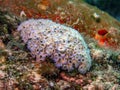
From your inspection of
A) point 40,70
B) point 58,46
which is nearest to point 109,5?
point 58,46

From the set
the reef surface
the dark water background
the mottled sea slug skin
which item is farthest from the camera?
the dark water background

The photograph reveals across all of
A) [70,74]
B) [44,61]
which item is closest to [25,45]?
[44,61]

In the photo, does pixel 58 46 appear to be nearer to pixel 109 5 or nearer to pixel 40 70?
pixel 40 70

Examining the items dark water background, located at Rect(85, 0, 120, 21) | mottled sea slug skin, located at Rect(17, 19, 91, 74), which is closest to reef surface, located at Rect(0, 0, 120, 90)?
mottled sea slug skin, located at Rect(17, 19, 91, 74)

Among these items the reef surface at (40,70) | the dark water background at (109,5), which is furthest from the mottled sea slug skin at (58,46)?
the dark water background at (109,5)

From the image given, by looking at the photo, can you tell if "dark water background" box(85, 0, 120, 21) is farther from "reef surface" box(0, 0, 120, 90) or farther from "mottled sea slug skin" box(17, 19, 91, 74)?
"mottled sea slug skin" box(17, 19, 91, 74)

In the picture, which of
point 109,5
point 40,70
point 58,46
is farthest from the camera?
point 109,5

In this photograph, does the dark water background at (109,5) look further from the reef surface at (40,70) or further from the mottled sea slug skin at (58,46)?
the mottled sea slug skin at (58,46)

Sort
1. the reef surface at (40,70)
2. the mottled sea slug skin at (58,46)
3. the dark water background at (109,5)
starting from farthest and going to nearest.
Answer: the dark water background at (109,5)
the mottled sea slug skin at (58,46)
the reef surface at (40,70)
